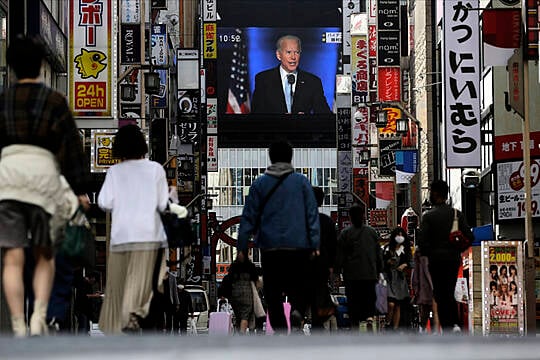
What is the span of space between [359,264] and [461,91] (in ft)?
60.1

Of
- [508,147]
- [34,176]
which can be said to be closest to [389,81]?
[508,147]

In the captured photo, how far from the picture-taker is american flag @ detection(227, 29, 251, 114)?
135 meters

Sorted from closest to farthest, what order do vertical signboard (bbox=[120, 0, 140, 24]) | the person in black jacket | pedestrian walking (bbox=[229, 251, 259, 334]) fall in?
1. the person in black jacket
2. pedestrian walking (bbox=[229, 251, 259, 334])
3. vertical signboard (bbox=[120, 0, 140, 24])

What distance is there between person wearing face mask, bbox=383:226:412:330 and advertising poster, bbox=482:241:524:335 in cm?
347

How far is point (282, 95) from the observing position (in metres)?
141

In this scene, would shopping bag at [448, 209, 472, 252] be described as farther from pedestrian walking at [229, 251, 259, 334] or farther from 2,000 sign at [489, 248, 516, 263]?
2,000 sign at [489, 248, 516, 263]

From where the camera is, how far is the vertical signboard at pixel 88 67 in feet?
83.8

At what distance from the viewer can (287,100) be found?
464 feet

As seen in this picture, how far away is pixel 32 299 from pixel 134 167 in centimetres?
178

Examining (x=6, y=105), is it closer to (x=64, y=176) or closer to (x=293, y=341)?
(x=64, y=176)

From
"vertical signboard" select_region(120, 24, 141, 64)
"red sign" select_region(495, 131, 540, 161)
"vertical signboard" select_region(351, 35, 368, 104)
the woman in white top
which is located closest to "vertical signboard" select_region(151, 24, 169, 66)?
"vertical signboard" select_region(351, 35, 368, 104)

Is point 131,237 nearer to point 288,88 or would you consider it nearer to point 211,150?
point 211,150

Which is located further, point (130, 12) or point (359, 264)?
point (130, 12)

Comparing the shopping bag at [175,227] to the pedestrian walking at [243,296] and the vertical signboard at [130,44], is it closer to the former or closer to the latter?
the pedestrian walking at [243,296]
